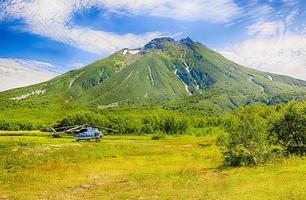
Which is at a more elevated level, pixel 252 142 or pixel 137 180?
pixel 252 142

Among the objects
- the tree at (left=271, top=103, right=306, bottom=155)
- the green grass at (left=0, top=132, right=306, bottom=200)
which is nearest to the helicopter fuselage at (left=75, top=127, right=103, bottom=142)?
the green grass at (left=0, top=132, right=306, bottom=200)

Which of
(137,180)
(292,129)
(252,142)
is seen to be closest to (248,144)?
(252,142)

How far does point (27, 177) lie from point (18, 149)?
32.7 meters

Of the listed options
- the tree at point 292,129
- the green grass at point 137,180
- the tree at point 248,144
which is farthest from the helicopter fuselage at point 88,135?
the tree at point 248,144

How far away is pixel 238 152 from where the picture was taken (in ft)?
199

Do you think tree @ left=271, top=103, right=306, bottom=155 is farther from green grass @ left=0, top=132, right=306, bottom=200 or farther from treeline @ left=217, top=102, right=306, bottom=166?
green grass @ left=0, top=132, right=306, bottom=200

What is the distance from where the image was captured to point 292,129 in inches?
2773

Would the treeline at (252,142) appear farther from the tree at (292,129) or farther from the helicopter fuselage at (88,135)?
the helicopter fuselage at (88,135)

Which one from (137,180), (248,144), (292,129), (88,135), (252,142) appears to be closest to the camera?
(137,180)

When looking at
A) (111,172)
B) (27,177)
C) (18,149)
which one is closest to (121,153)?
(18,149)

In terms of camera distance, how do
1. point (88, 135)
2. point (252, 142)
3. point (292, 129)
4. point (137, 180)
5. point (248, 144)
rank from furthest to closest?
point (88, 135) → point (292, 129) → point (248, 144) → point (252, 142) → point (137, 180)

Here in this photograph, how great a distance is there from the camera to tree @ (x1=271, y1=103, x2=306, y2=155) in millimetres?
68812

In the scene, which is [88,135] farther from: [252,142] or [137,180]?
[137,180]

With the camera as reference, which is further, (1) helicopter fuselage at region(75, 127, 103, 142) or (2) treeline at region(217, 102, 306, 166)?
(1) helicopter fuselage at region(75, 127, 103, 142)
